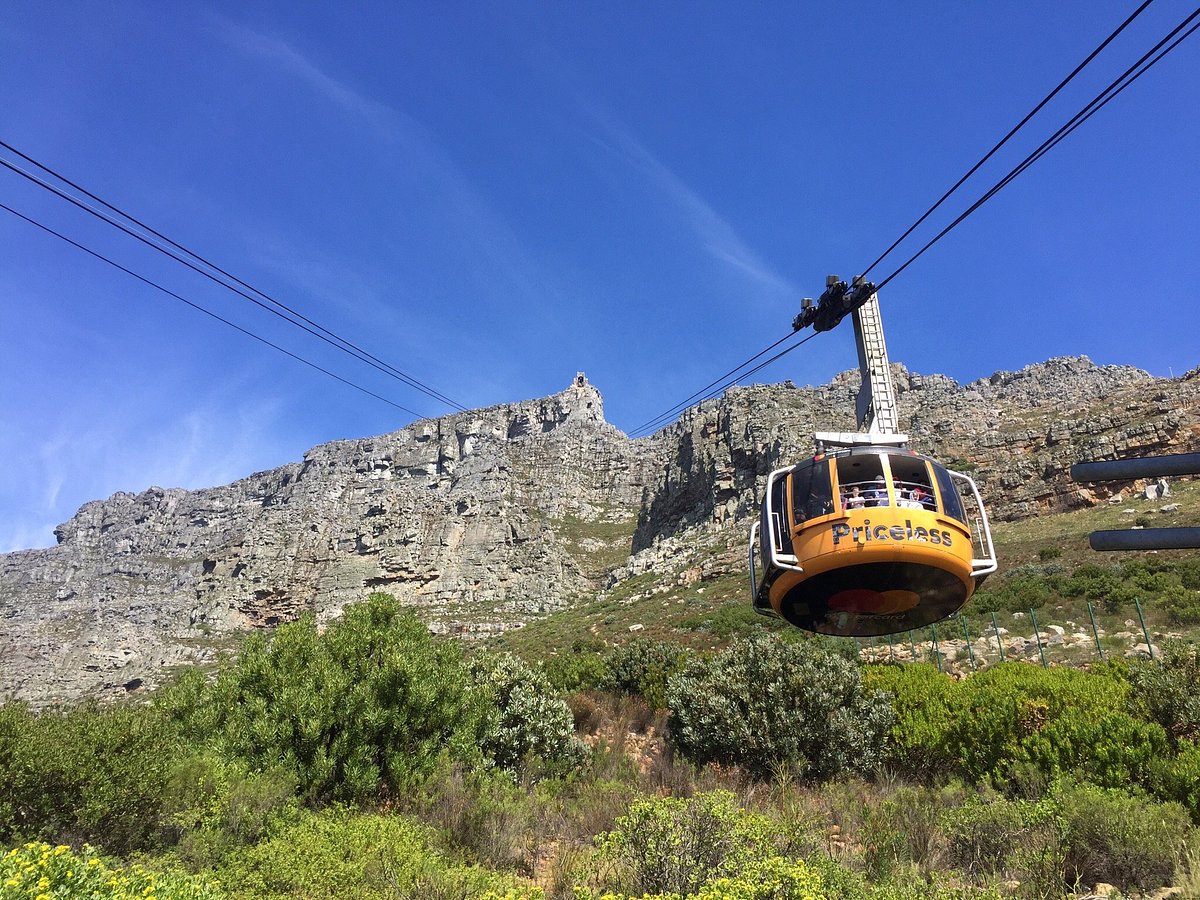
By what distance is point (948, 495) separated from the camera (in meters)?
7.68

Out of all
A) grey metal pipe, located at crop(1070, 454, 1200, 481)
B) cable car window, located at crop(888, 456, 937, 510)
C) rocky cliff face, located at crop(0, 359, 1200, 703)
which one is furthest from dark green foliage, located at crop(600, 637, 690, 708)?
rocky cliff face, located at crop(0, 359, 1200, 703)

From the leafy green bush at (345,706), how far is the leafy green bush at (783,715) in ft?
18.8

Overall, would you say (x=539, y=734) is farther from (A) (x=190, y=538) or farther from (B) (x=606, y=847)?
(A) (x=190, y=538)

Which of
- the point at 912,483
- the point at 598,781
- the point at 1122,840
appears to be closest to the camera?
the point at 912,483

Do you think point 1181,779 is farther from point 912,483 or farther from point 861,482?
point 861,482

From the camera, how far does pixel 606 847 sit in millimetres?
7977

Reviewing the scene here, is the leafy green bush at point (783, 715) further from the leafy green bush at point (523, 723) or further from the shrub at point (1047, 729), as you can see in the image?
the leafy green bush at point (523, 723)

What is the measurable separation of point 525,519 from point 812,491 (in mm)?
95725

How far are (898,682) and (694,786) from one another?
26.0 ft

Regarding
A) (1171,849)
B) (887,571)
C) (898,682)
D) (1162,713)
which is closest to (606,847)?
(887,571)

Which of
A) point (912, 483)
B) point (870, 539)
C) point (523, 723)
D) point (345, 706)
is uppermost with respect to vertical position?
point (912, 483)

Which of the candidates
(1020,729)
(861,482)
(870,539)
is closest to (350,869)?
(870,539)

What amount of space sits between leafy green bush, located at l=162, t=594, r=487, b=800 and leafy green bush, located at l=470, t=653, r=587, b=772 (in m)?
0.79

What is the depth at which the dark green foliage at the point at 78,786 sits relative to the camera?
1019 cm
